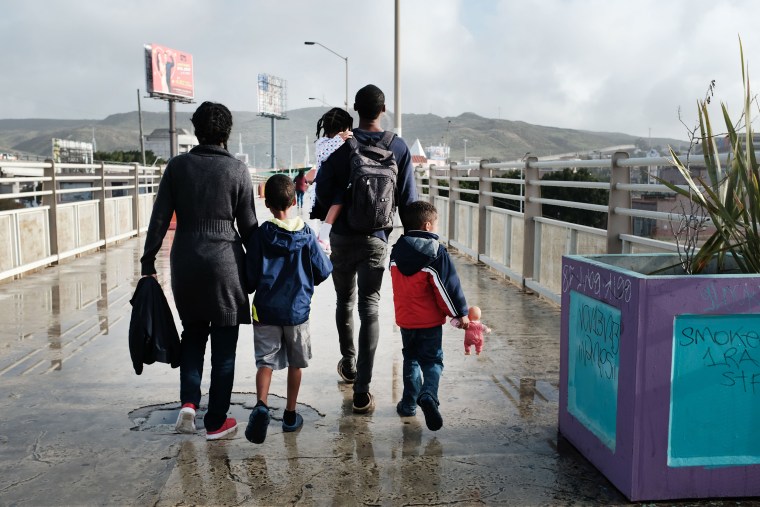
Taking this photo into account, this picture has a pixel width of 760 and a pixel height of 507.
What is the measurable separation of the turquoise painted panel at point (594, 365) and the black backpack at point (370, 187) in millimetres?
A: 1235

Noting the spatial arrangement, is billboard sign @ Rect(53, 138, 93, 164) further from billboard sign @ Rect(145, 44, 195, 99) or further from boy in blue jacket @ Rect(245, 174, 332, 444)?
boy in blue jacket @ Rect(245, 174, 332, 444)

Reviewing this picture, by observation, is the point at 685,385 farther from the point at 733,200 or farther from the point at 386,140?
the point at 386,140

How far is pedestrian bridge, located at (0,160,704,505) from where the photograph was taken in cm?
354

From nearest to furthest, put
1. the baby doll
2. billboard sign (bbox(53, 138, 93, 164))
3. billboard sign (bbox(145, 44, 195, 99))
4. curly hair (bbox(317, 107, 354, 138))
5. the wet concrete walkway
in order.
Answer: the wet concrete walkway, the baby doll, curly hair (bbox(317, 107, 354, 138)), billboard sign (bbox(145, 44, 195, 99)), billboard sign (bbox(53, 138, 93, 164))

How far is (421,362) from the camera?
450 centimetres

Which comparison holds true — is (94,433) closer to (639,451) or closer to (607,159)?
(639,451)

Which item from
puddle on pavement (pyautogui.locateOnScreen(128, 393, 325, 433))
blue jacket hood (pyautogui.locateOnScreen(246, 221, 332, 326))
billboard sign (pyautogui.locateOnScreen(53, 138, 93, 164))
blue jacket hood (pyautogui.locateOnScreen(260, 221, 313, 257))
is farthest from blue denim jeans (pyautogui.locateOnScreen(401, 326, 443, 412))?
billboard sign (pyautogui.locateOnScreen(53, 138, 93, 164))

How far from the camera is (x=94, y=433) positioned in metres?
4.34

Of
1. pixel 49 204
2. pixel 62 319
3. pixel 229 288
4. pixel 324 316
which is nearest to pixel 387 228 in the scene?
pixel 229 288

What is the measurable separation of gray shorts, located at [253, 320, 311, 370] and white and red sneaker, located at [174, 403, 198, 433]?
49 cm

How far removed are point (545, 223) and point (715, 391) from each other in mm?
5523

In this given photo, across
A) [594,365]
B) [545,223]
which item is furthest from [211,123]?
[545,223]

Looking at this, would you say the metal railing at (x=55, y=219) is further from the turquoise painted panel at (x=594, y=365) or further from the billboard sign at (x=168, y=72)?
the billboard sign at (x=168, y=72)

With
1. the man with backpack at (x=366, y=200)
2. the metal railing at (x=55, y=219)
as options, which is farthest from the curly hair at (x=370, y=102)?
the metal railing at (x=55, y=219)
